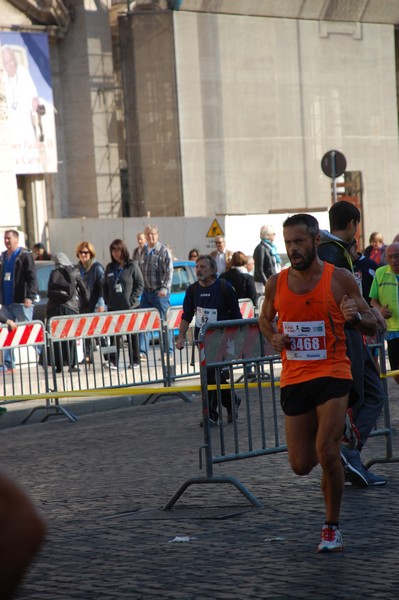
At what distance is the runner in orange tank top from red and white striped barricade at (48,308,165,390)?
25.3 feet

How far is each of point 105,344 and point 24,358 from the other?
1.03 metres

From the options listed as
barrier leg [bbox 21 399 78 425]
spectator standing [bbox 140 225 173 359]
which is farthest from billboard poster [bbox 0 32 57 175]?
barrier leg [bbox 21 399 78 425]

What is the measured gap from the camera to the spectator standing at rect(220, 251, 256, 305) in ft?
53.6

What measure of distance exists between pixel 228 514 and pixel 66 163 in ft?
98.8

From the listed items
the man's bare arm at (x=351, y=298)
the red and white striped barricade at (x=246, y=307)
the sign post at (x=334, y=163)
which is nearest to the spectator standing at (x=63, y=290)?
the red and white striped barricade at (x=246, y=307)

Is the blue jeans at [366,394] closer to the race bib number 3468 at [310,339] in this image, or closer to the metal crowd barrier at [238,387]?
the metal crowd barrier at [238,387]

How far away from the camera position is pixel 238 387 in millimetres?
9078

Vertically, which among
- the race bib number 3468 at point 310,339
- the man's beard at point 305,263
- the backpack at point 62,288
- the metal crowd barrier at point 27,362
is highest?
the man's beard at point 305,263

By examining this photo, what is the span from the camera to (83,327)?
14336mm

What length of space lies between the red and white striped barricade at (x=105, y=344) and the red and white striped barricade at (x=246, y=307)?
1361mm

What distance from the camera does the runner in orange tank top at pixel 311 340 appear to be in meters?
6.18

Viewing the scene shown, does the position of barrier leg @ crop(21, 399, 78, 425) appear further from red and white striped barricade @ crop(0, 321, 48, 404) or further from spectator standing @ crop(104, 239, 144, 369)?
spectator standing @ crop(104, 239, 144, 369)

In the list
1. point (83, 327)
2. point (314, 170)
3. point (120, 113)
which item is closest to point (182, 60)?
point (120, 113)

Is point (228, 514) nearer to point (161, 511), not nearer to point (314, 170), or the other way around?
point (161, 511)
